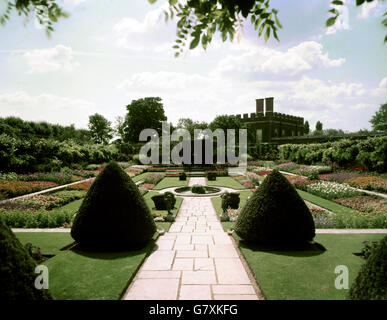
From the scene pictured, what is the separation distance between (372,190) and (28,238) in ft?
53.6

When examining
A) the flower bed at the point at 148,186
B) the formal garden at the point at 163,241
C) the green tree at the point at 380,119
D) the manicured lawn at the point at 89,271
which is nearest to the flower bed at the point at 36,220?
the formal garden at the point at 163,241

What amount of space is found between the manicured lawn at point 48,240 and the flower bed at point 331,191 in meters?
12.2

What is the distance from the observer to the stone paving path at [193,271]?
413 centimetres

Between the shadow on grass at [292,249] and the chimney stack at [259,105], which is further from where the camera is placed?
the chimney stack at [259,105]

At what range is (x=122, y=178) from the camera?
6.34 meters

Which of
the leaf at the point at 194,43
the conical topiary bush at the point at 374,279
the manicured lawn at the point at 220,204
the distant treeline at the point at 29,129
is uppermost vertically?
the distant treeline at the point at 29,129

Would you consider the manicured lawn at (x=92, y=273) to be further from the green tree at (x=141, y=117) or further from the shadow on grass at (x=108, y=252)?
the green tree at (x=141, y=117)

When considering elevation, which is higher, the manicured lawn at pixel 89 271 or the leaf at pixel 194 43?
the leaf at pixel 194 43

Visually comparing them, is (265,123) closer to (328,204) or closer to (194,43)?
(328,204)

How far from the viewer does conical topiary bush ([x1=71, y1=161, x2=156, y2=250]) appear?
5840mm

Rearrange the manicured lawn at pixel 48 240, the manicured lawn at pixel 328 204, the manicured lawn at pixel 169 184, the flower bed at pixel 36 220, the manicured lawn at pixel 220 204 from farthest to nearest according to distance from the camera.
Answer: the manicured lawn at pixel 169 184
the manicured lawn at pixel 328 204
the manicured lawn at pixel 220 204
the flower bed at pixel 36 220
the manicured lawn at pixel 48 240

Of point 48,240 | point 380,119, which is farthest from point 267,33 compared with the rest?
point 380,119
